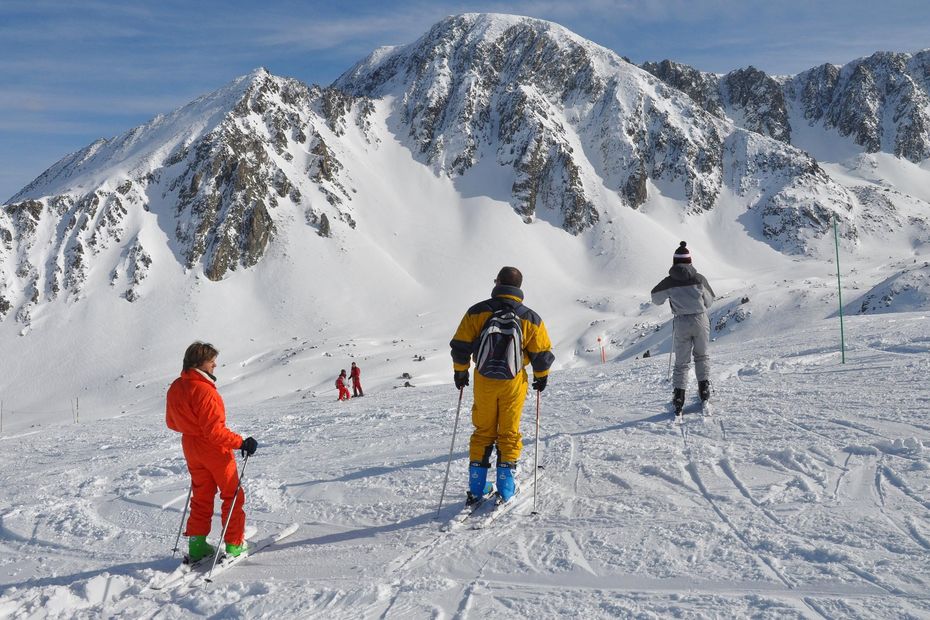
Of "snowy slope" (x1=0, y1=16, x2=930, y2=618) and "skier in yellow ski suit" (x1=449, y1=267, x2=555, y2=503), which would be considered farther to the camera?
"skier in yellow ski suit" (x1=449, y1=267, x2=555, y2=503)

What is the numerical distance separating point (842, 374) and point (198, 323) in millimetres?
63746

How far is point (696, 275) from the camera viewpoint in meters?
8.52

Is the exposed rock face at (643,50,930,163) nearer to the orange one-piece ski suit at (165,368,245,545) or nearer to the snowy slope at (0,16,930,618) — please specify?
the snowy slope at (0,16,930,618)

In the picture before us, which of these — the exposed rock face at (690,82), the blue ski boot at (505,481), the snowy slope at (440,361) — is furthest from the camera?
the exposed rock face at (690,82)

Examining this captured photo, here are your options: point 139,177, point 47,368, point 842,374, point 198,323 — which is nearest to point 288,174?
point 139,177

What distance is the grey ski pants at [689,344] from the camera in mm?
8672

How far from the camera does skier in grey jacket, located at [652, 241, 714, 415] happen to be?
27.9 ft

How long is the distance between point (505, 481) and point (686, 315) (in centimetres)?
447

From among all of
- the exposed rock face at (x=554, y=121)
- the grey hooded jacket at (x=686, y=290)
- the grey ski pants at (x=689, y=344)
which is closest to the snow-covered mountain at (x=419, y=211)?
the exposed rock face at (x=554, y=121)

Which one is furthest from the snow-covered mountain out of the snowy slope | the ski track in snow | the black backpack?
the black backpack

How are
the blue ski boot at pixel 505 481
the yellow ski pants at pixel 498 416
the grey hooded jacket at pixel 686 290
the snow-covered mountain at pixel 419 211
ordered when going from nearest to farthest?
the yellow ski pants at pixel 498 416, the blue ski boot at pixel 505 481, the grey hooded jacket at pixel 686 290, the snow-covered mountain at pixel 419 211

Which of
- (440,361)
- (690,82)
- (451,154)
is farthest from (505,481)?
(690,82)

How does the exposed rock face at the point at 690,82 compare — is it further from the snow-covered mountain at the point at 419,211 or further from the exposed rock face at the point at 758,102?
the snow-covered mountain at the point at 419,211

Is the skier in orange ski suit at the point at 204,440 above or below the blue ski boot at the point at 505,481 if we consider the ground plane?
above
